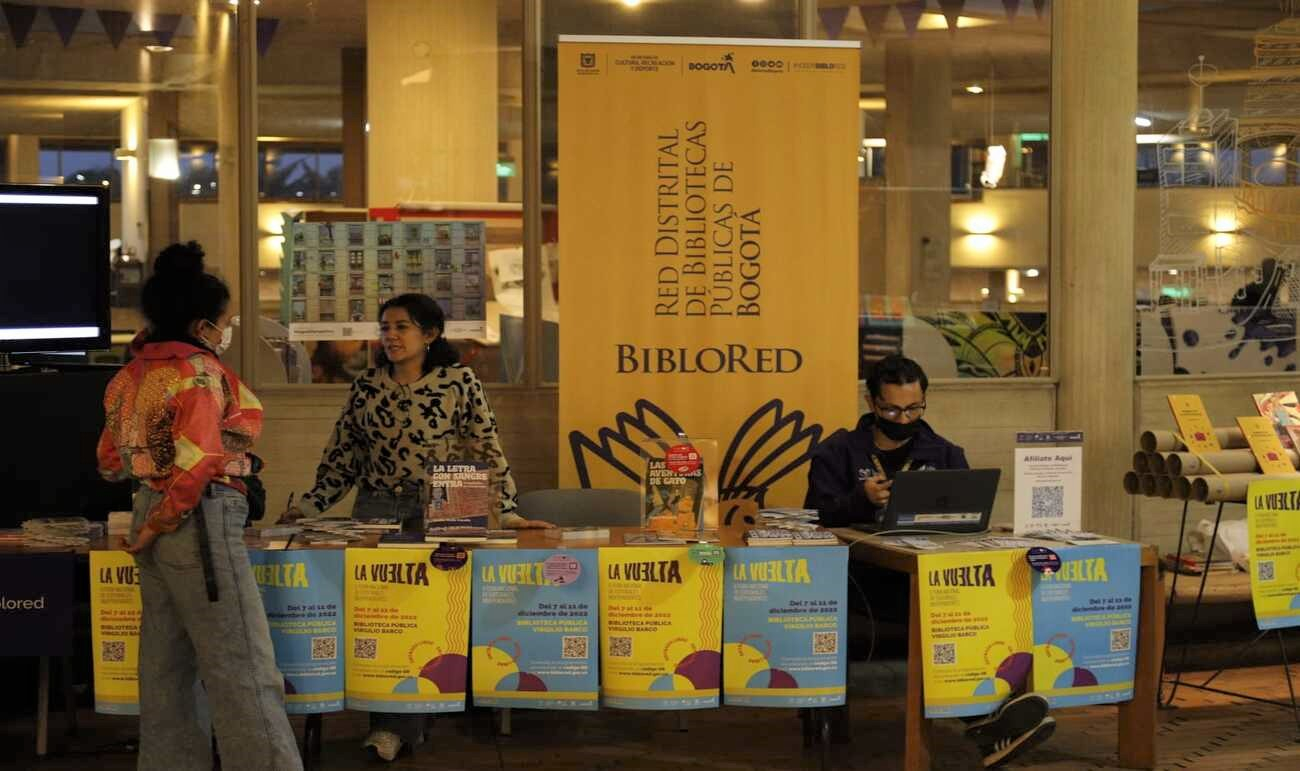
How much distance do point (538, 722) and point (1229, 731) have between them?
8.93 feet

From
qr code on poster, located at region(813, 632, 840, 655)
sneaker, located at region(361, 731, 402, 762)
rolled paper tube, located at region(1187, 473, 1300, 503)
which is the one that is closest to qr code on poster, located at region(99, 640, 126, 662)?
sneaker, located at region(361, 731, 402, 762)

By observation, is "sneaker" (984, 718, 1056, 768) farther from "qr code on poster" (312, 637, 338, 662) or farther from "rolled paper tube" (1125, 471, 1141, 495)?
"qr code on poster" (312, 637, 338, 662)

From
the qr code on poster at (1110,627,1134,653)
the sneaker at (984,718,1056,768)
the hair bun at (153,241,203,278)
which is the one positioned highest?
the hair bun at (153,241,203,278)

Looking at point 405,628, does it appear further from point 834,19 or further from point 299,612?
point 834,19

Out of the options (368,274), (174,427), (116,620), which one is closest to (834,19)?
(368,274)

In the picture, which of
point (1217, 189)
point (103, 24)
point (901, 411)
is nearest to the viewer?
point (901, 411)

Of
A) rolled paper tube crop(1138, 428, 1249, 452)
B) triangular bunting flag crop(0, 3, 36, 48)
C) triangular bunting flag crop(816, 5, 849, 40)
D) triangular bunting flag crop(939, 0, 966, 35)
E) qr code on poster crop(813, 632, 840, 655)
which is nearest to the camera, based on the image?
qr code on poster crop(813, 632, 840, 655)

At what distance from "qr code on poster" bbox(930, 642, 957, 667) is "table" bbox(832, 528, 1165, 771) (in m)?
0.05

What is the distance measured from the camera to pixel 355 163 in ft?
23.9

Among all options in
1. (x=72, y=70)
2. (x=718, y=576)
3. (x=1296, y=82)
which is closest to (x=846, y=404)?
(x=718, y=576)

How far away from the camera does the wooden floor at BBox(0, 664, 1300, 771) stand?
562 cm

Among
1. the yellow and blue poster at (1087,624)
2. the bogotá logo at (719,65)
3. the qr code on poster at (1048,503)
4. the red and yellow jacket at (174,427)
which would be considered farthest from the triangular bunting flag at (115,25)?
the yellow and blue poster at (1087,624)

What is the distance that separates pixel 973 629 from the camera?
5.13 m

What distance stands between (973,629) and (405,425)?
2.26 meters
